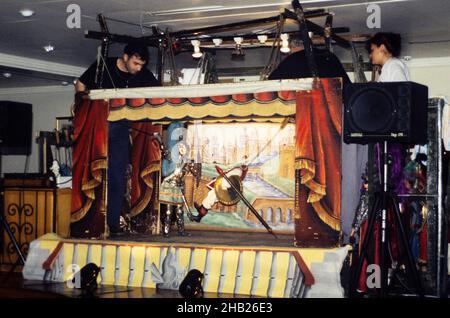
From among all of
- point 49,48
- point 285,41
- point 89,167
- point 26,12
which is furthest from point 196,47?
point 49,48

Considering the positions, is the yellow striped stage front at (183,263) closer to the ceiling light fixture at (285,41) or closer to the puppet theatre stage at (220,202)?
the puppet theatre stage at (220,202)

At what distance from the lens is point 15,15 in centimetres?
771

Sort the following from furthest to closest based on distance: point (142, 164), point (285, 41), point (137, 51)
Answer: point (142, 164)
point (285, 41)
point (137, 51)

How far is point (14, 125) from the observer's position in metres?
7.77

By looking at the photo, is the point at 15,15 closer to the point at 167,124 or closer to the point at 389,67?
the point at 167,124

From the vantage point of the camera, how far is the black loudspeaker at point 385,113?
17.4 feet

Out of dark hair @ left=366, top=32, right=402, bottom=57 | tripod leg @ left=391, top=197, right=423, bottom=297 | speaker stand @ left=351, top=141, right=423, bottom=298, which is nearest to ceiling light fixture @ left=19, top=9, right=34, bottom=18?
dark hair @ left=366, top=32, right=402, bottom=57

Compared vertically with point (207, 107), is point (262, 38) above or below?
above

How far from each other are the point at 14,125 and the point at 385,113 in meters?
4.20

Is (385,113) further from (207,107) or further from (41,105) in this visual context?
(41,105)

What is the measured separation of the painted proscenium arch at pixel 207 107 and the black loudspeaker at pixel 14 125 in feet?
4.50
